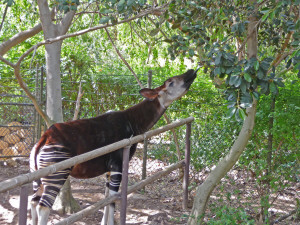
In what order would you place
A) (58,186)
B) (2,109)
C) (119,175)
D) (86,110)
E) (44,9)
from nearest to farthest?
(58,186), (119,175), (44,9), (2,109), (86,110)

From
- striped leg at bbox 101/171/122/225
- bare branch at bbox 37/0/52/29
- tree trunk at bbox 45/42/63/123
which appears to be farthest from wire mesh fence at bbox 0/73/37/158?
striped leg at bbox 101/171/122/225

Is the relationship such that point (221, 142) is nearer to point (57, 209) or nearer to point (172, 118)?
point (172, 118)

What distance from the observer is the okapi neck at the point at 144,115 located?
10.8 ft

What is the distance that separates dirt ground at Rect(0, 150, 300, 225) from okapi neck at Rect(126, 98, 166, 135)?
100 centimetres

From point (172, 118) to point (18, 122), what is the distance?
2.87 meters

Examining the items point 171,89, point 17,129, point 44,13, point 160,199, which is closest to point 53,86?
point 44,13

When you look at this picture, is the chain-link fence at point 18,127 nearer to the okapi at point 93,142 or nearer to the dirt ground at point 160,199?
the dirt ground at point 160,199

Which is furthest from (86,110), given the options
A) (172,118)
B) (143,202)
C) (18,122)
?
(143,202)

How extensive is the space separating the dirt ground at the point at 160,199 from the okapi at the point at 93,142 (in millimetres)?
966

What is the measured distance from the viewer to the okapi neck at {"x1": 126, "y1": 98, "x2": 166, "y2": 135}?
3305 millimetres

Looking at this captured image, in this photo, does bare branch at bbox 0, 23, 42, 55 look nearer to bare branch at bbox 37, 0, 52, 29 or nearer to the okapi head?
bare branch at bbox 37, 0, 52, 29

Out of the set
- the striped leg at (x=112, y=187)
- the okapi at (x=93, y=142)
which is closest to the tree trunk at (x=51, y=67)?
the okapi at (x=93, y=142)

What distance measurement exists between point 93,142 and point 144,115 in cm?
57

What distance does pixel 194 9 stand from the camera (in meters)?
3.20
